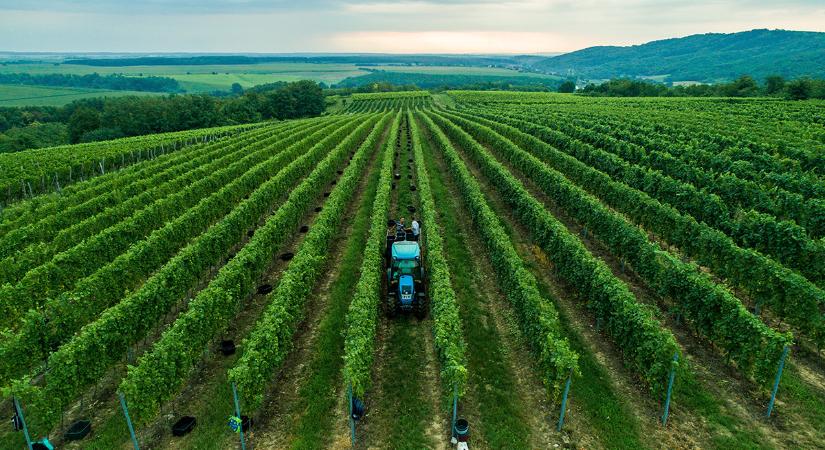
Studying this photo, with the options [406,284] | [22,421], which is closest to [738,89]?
[406,284]

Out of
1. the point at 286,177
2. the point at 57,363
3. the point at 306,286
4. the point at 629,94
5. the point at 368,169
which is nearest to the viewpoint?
the point at 57,363

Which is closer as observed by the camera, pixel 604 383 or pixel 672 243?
pixel 604 383

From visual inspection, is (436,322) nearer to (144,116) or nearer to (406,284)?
(406,284)

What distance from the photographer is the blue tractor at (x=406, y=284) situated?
16.1 meters

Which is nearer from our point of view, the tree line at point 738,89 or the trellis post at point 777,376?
the trellis post at point 777,376

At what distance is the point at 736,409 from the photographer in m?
11.7

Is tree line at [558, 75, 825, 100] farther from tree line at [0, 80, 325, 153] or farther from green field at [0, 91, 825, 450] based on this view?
tree line at [0, 80, 325, 153]

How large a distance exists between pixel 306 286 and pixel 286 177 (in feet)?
57.1

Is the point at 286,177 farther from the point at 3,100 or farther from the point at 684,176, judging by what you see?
the point at 3,100

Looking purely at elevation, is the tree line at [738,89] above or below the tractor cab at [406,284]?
above

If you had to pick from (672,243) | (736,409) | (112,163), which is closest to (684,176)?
→ (672,243)

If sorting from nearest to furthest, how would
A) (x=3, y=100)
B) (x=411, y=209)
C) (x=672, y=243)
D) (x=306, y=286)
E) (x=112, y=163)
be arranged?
(x=306, y=286) → (x=672, y=243) → (x=411, y=209) → (x=112, y=163) → (x=3, y=100)

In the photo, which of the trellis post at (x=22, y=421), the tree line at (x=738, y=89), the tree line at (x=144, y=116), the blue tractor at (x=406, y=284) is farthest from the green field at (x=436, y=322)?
the tree line at (x=738, y=89)

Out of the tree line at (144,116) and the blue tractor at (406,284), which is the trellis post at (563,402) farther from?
the tree line at (144,116)
